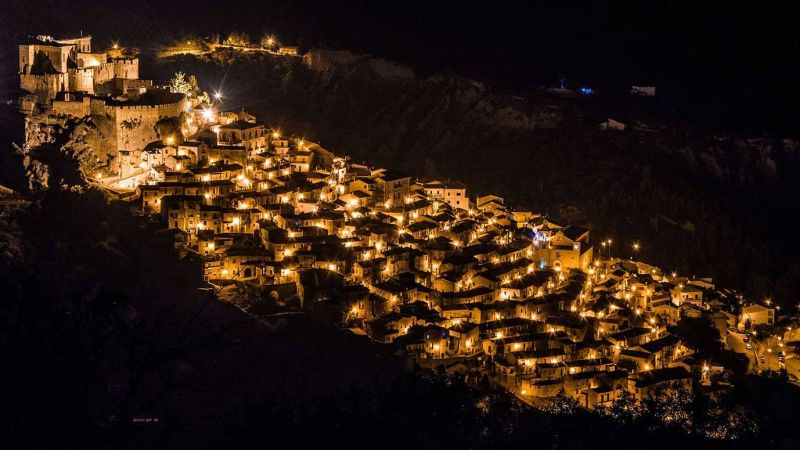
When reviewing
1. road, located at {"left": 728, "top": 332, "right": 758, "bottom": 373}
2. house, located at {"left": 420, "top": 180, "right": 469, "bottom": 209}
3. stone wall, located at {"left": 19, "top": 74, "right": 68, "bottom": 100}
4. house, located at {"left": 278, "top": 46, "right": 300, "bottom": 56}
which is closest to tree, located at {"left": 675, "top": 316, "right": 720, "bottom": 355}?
road, located at {"left": 728, "top": 332, "right": 758, "bottom": 373}

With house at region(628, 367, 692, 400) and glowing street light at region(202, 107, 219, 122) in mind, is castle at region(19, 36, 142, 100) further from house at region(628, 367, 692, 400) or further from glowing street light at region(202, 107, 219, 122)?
house at region(628, 367, 692, 400)

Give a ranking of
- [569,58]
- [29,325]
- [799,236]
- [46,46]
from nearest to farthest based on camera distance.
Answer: [29,325] → [46,46] → [799,236] → [569,58]

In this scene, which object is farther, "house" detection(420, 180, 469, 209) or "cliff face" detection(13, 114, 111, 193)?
"house" detection(420, 180, 469, 209)

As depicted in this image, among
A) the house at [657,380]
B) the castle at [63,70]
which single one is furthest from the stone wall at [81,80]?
the house at [657,380]

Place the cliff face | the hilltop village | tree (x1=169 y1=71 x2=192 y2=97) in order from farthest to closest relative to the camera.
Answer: tree (x1=169 y1=71 x2=192 y2=97) → the cliff face → the hilltop village

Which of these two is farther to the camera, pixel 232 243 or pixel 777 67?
pixel 232 243

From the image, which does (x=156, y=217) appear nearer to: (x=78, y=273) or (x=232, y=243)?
(x=232, y=243)

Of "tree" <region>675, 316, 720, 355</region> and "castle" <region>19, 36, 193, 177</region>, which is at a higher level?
"castle" <region>19, 36, 193, 177</region>

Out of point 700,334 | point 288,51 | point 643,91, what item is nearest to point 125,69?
point 700,334

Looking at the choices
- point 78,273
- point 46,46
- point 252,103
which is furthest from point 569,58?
point 78,273

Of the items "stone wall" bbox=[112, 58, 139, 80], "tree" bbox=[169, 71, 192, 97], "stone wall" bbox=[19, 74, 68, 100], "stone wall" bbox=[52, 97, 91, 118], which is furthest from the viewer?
"tree" bbox=[169, 71, 192, 97]
